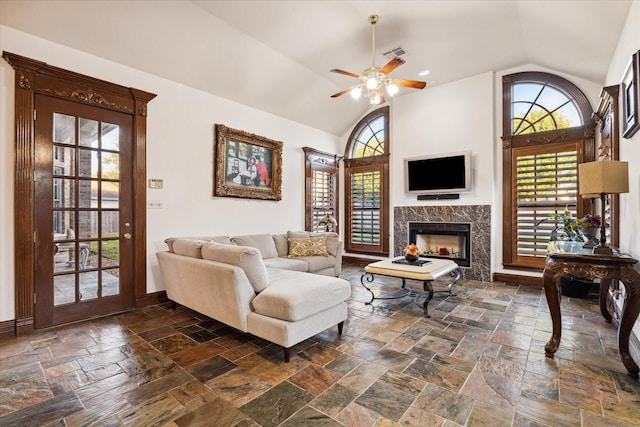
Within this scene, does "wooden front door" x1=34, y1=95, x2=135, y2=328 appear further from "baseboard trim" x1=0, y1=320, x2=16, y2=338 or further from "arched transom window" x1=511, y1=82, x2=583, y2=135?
"arched transom window" x1=511, y1=82, x2=583, y2=135

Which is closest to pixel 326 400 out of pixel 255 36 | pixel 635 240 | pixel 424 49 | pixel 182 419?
pixel 182 419

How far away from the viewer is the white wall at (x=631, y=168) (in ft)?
8.16

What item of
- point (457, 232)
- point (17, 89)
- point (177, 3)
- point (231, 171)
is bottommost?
point (457, 232)

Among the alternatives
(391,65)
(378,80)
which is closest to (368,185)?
(378,80)

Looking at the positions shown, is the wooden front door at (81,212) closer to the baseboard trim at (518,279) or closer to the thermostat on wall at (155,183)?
the thermostat on wall at (155,183)

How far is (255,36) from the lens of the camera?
13.4 feet

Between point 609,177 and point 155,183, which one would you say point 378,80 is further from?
point 155,183

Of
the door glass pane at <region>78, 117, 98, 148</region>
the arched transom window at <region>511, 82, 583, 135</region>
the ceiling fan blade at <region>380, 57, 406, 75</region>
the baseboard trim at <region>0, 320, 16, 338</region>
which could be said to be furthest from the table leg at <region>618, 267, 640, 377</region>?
the baseboard trim at <region>0, 320, 16, 338</region>

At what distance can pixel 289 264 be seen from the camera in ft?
14.3

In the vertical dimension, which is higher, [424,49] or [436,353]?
[424,49]

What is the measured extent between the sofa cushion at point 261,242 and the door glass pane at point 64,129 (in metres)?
2.26

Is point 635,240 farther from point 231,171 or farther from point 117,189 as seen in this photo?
point 117,189

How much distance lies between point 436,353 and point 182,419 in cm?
196

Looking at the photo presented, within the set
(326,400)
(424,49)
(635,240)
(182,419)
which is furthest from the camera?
(424,49)
